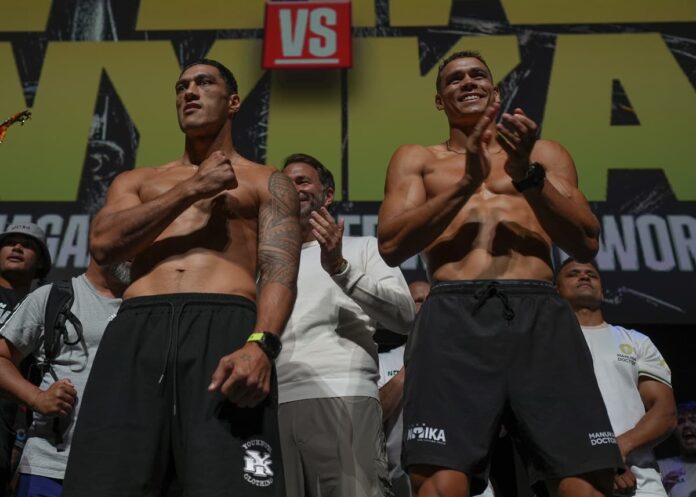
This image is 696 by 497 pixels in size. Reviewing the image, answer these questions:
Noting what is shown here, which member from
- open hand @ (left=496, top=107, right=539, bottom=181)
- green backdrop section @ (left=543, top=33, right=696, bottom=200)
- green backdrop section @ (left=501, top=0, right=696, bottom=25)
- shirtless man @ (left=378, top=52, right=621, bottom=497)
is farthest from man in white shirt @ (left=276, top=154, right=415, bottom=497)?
green backdrop section @ (left=501, top=0, right=696, bottom=25)

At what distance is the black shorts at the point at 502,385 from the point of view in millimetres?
2207

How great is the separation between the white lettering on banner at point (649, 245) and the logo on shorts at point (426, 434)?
8.73ft

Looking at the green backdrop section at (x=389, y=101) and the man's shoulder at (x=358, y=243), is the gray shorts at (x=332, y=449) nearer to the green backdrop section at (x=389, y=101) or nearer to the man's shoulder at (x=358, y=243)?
the man's shoulder at (x=358, y=243)

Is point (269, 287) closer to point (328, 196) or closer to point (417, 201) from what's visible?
point (417, 201)

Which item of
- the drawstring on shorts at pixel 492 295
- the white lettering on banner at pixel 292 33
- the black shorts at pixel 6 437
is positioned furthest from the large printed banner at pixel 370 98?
the drawstring on shorts at pixel 492 295

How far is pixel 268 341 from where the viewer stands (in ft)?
6.84

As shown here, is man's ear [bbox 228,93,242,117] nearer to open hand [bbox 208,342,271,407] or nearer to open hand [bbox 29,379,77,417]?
open hand [bbox 208,342,271,407]

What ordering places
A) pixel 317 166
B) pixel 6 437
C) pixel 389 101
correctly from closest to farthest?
1. pixel 6 437
2. pixel 317 166
3. pixel 389 101

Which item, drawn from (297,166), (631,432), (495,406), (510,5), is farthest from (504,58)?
(495,406)

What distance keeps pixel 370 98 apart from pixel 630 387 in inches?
94.4

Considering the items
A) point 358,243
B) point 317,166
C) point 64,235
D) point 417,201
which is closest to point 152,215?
point 417,201

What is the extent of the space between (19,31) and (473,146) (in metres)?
4.05

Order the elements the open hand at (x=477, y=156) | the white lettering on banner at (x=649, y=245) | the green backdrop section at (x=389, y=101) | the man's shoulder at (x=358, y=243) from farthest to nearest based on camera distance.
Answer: the green backdrop section at (x=389, y=101) → the white lettering on banner at (x=649, y=245) → the man's shoulder at (x=358, y=243) → the open hand at (x=477, y=156)

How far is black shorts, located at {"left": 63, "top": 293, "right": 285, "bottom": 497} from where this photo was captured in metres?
2.00
